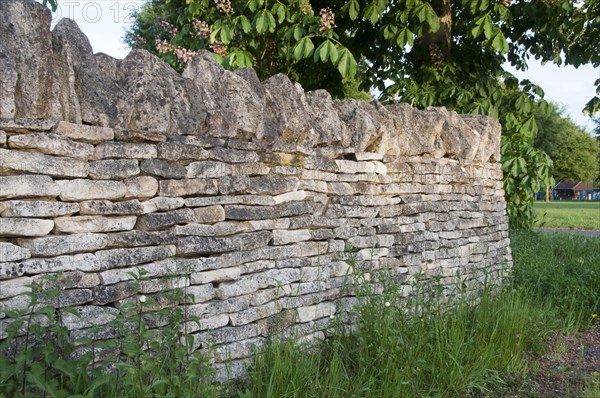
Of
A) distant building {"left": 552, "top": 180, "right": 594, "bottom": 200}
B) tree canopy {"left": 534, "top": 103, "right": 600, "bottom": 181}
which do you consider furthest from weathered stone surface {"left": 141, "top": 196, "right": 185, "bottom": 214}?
distant building {"left": 552, "top": 180, "right": 594, "bottom": 200}

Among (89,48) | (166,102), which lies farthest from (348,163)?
(89,48)

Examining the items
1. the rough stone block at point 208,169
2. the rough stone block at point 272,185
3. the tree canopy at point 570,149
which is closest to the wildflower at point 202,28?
the rough stone block at point 272,185

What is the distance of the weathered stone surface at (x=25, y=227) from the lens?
95.9 inches

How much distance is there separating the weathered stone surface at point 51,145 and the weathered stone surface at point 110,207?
21 cm

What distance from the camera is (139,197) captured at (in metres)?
2.94

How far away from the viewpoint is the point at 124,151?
2.86 metres

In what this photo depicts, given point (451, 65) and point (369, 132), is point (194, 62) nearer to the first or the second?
point (369, 132)

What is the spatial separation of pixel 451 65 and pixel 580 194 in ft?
247

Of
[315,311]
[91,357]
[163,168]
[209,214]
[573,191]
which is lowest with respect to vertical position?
[573,191]

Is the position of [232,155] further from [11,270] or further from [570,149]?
[570,149]

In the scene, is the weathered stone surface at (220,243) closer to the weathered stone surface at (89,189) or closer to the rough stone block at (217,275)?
the rough stone block at (217,275)

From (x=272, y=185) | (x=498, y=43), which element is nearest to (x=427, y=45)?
(x=498, y=43)

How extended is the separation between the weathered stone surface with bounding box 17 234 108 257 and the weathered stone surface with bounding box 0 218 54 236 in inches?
1.4

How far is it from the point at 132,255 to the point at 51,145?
0.63 m
